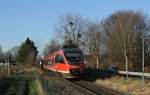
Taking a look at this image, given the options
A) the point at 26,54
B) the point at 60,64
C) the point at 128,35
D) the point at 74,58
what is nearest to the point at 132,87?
the point at 74,58

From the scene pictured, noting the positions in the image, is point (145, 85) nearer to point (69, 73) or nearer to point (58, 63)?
point (69, 73)

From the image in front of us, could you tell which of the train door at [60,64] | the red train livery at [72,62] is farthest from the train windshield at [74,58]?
the train door at [60,64]

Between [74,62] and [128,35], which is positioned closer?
[74,62]

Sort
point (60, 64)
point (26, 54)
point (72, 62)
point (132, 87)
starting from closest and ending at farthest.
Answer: point (132, 87) → point (72, 62) → point (60, 64) → point (26, 54)

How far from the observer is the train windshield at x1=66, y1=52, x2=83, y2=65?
4628 centimetres

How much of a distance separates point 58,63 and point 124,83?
43.5 feet

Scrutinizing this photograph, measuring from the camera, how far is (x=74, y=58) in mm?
46531

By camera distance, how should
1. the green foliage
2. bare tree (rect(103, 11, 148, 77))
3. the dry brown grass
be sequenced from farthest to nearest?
the green foliage, bare tree (rect(103, 11, 148, 77)), the dry brown grass

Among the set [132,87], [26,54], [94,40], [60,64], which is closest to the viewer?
[132,87]

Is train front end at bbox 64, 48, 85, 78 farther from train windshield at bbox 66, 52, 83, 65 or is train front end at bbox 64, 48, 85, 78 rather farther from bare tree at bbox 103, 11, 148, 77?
bare tree at bbox 103, 11, 148, 77

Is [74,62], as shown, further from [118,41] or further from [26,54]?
[26,54]

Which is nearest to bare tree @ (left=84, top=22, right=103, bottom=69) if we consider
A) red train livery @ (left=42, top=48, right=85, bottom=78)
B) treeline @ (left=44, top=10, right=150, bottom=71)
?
treeline @ (left=44, top=10, right=150, bottom=71)

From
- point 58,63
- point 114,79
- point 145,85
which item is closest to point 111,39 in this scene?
point 58,63

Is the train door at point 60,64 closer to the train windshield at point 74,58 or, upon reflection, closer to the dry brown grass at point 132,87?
the train windshield at point 74,58
